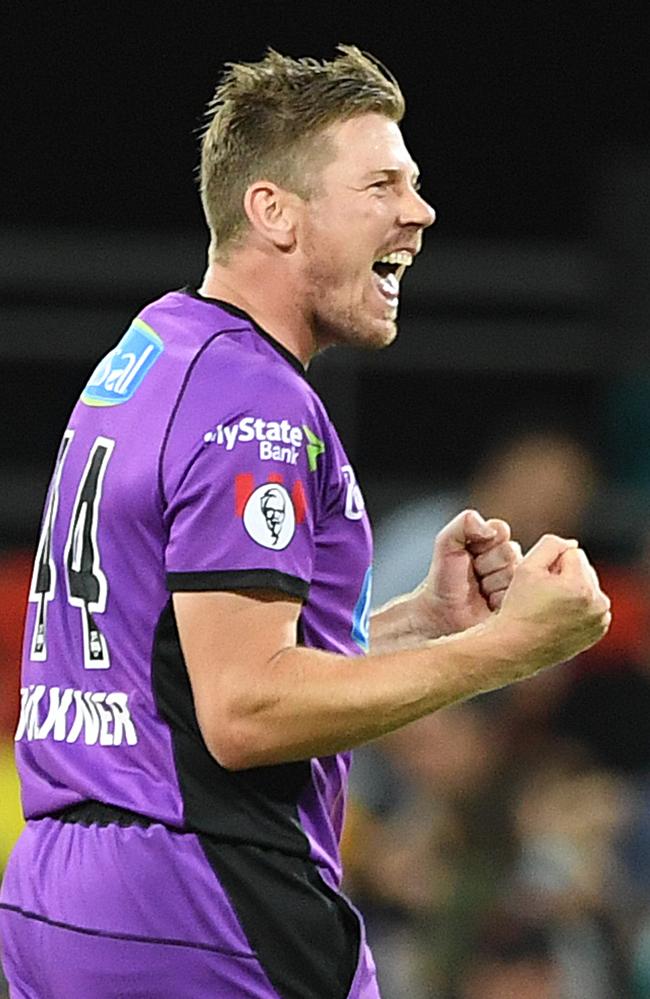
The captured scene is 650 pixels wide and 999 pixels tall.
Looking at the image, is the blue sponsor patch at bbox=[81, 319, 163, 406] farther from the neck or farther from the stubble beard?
the stubble beard

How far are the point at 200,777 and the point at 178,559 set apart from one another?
0.29 metres

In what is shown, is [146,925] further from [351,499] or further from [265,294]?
[265,294]

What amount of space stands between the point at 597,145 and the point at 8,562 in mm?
5097

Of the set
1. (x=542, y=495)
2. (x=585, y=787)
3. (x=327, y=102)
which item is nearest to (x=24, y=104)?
(x=542, y=495)

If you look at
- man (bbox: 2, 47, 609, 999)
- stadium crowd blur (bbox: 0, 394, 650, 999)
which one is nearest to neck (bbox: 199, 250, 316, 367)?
man (bbox: 2, 47, 609, 999)

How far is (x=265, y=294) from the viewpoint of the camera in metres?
3.12

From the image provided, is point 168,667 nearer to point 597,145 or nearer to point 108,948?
point 108,948

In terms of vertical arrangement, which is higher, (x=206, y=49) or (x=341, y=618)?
(x=206, y=49)

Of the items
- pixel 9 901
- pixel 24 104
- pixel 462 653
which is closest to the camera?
pixel 462 653

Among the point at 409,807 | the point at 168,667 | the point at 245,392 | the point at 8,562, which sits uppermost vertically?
the point at 245,392

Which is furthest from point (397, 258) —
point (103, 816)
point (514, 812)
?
point (514, 812)

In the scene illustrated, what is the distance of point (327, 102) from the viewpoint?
10.4 feet

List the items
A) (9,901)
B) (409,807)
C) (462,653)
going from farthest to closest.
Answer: (409,807) < (9,901) < (462,653)

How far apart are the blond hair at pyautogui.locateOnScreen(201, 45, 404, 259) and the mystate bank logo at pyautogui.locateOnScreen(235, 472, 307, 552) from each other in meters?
0.49
